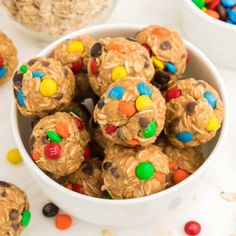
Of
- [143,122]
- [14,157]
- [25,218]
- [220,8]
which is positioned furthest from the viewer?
[220,8]

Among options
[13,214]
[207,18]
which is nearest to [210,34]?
[207,18]

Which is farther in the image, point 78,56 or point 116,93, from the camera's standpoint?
point 78,56

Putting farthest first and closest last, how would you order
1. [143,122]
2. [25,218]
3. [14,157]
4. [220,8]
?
[220,8], [14,157], [25,218], [143,122]

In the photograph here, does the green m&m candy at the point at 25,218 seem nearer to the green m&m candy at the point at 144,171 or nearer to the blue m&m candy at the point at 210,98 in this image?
the green m&m candy at the point at 144,171

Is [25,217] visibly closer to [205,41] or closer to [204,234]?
[204,234]

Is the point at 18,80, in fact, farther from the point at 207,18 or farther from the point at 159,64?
the point at 207,18

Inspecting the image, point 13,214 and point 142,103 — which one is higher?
point 142,103

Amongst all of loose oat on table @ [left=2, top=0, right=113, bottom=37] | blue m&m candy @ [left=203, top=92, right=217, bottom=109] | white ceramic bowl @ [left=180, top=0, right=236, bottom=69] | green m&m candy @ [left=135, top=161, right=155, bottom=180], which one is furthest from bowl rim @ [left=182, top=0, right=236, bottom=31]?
green m&m candy @ [left=135, top=161, right=155, bottom=180]

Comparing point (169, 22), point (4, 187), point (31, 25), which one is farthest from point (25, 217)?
point (169, 22)
